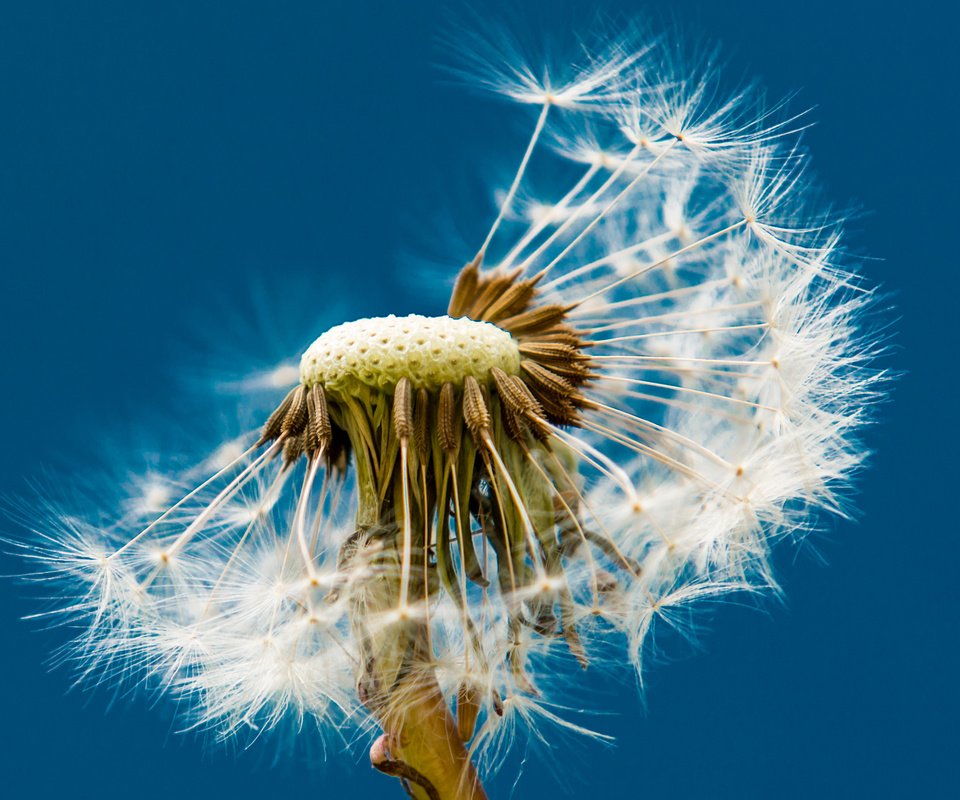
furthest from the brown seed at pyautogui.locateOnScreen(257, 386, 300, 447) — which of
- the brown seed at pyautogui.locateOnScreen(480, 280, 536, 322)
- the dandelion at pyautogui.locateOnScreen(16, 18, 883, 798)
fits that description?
the brown seed at pyautogui.locateOnScreen(480, 280, 536, 322)

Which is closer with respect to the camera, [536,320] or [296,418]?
[296,418]

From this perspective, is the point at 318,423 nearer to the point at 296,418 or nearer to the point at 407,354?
the point at 296,418

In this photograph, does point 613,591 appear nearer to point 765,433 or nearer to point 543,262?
point 765,433

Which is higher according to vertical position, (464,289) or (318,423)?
(464,289)

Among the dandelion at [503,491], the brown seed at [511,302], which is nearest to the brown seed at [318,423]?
the dandelion at [503,491]

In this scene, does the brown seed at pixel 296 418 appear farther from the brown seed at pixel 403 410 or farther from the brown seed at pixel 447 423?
the brown seed at pixel 447 423

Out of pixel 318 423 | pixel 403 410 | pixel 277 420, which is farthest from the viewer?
pixel 277 420

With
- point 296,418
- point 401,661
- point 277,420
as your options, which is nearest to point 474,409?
point 296,418

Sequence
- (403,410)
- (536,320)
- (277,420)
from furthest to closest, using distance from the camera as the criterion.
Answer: (536,320) → (277,420) → (403,410)
